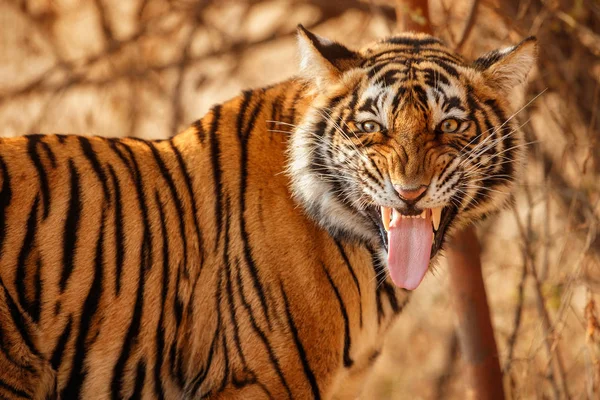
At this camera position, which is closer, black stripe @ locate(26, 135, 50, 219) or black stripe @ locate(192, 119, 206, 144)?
black stripe @ locate(26, 135, 50, 219)

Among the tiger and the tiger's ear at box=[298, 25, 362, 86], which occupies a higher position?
the tiger's ear at box=[298, 25, 362, 86]

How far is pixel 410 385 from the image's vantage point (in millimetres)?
8977

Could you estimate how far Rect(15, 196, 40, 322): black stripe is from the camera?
312 cm

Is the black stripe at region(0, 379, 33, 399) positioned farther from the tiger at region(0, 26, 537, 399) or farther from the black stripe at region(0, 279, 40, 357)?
the black stripe at region(0, 279, 40, 357)

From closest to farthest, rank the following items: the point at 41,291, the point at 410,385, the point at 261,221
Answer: the point at 41,291 < the point at 261,221 < the point at 410,385

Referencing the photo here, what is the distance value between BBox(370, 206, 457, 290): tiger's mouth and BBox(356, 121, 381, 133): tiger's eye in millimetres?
287

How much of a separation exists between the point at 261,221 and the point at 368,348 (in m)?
0.66

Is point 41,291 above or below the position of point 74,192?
below

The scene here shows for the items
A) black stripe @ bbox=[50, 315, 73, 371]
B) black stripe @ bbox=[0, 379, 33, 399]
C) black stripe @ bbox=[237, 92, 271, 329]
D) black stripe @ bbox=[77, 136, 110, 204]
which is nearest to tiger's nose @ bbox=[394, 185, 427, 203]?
black stripe @ bbox=[237, 92, 271, 329]

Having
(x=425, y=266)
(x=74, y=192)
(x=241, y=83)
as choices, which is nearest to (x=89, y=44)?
(x=241, y=83)

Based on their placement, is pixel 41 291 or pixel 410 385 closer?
pixel 41 291

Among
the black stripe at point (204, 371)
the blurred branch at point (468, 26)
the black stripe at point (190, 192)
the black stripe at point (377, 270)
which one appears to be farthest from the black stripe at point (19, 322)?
the blurred branch at point (468, 26)

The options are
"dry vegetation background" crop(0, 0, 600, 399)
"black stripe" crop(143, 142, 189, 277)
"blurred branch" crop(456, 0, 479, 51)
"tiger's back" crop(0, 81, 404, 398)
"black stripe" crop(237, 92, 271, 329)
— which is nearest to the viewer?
"tiger's back" crop(0, 81, 404, 398)

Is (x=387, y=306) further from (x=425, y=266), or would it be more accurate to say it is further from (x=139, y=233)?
(x=139, y=233)
